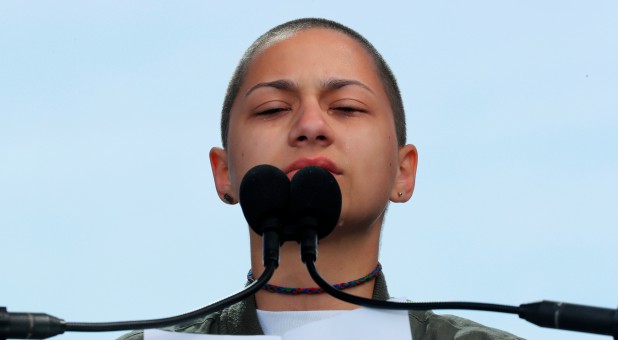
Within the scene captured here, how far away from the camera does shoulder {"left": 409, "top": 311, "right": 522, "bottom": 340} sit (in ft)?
7.22

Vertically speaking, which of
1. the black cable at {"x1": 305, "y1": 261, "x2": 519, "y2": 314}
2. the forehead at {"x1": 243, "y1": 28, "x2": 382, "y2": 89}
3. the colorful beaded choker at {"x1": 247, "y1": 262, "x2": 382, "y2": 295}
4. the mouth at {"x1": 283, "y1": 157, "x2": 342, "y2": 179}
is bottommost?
the black cable at {"x1": 305, "y1": 261, "x2": 519, "y2": 314}

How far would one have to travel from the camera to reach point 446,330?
7.35ft

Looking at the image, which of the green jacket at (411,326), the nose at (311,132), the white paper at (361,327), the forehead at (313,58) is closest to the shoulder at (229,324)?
the green jacket at (411,326)

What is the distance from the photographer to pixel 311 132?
2178 mm

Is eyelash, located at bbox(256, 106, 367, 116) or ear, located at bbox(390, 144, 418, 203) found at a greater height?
eyelash, located at bbox(256, 106, 367, 116)

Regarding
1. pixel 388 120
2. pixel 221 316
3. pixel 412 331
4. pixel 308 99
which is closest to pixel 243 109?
pixel 308 99

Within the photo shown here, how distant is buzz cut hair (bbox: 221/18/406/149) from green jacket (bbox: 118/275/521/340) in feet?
1.49

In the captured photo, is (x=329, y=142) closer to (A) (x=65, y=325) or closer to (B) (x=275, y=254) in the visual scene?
(B) (x=275, y=254)

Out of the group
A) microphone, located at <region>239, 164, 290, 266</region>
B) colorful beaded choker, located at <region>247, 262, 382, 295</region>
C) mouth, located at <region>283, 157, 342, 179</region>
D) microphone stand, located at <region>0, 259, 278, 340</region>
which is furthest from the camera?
colorful beaded choker, located at <region>247, 262, 382, 295</region>

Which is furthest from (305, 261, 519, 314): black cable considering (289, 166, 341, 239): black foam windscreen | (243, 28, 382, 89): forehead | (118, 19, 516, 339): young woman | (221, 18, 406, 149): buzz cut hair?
(221, 18, 406, 149): buzz cut hair

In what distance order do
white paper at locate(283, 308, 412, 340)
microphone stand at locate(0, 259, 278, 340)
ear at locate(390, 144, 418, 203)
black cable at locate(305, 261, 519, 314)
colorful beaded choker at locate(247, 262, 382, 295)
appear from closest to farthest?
microphone stand at locate(0, 259, 278, 340) < black cable at locate(305, 261, 519, 314) < white paper at locate(283, 308, 412, 340) < colorful beaded choker at locate(247, 262, 382, 295) < ear at locate(390, 144, 418, 203)

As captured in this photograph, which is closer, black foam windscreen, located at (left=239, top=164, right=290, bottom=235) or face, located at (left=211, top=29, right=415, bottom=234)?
black foam windscreen, located at (left=239, top=164, right=290, bottom=235)

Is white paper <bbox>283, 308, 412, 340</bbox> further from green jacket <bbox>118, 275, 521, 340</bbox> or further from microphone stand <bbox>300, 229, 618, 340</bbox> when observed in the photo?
microphone stand <bbox>300, 229, 618, 340</bbox>

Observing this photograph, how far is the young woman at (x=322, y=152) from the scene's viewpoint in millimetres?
2215
